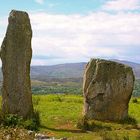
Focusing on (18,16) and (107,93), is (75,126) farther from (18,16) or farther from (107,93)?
(18,16)

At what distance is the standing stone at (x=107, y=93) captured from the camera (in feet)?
108

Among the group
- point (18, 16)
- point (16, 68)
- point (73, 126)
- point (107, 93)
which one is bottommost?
point (73, 126)

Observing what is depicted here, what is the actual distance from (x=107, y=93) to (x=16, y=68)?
6280 mm

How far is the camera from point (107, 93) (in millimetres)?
32906

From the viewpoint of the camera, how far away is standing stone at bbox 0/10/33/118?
99.5 ft

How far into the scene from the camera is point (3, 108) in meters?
30.2

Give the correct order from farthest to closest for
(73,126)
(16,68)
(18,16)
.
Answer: (18,16), (16,68), (73,126)

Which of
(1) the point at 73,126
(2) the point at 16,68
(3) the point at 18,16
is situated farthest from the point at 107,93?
(3) the point at 18,16

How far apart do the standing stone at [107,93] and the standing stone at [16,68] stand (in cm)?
459

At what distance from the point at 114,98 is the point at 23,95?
612cm

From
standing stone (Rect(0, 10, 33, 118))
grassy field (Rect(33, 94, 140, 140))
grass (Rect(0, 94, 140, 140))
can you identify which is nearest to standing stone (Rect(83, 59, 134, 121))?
grass (Rect(0, 94, 140, 140))

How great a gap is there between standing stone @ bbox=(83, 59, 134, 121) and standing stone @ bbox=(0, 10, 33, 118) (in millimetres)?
4587

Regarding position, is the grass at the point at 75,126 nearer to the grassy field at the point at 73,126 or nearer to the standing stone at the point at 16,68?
the grassy field at the point at 73,126

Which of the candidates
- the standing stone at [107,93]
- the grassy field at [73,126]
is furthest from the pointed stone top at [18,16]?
the grassy field at [73,126]
